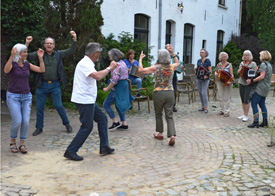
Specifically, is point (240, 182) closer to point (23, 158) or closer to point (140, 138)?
point (140, 138)

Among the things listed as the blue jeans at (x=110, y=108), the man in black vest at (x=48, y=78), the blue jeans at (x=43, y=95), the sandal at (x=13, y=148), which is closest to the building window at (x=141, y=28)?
the blue jeans at (x=110, y=108)

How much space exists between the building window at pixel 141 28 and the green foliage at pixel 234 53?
22.8 ft

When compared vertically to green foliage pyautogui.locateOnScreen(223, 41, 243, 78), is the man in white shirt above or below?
below

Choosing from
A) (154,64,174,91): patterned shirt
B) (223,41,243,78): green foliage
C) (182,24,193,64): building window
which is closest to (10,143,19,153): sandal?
(154,64,174,91): patterned shirt

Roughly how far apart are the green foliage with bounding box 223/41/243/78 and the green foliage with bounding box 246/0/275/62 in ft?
5.57

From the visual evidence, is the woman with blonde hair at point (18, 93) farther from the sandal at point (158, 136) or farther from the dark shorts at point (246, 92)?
the dark shorts at point (246, 92)

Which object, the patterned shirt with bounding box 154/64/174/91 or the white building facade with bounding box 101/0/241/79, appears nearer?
the patterned shirt with bounding box 154/64/174/91

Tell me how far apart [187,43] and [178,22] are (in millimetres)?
1771

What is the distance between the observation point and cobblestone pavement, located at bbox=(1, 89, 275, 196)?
3734 mm

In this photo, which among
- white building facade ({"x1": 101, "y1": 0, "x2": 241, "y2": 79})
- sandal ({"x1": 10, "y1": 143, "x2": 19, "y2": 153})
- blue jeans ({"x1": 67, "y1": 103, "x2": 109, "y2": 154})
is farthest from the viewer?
white building facade ({"x1": 101, "y1": 0, "x2": 241, "y2": 79})

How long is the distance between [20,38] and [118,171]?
19.7ft

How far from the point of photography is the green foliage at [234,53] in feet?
60.3

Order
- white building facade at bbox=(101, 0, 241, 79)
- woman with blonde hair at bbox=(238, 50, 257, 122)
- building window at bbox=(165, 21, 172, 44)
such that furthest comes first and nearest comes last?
building window at bbox=(165, 21, 172, 44) < white building facade at bbox=(101, 0, 241, 79) < woman with blonde hair at bbox=(238, 50, 257, 122)

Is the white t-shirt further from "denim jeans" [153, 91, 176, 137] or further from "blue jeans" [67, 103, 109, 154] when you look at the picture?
"denim jeans" [153, 91, 176, 137]
